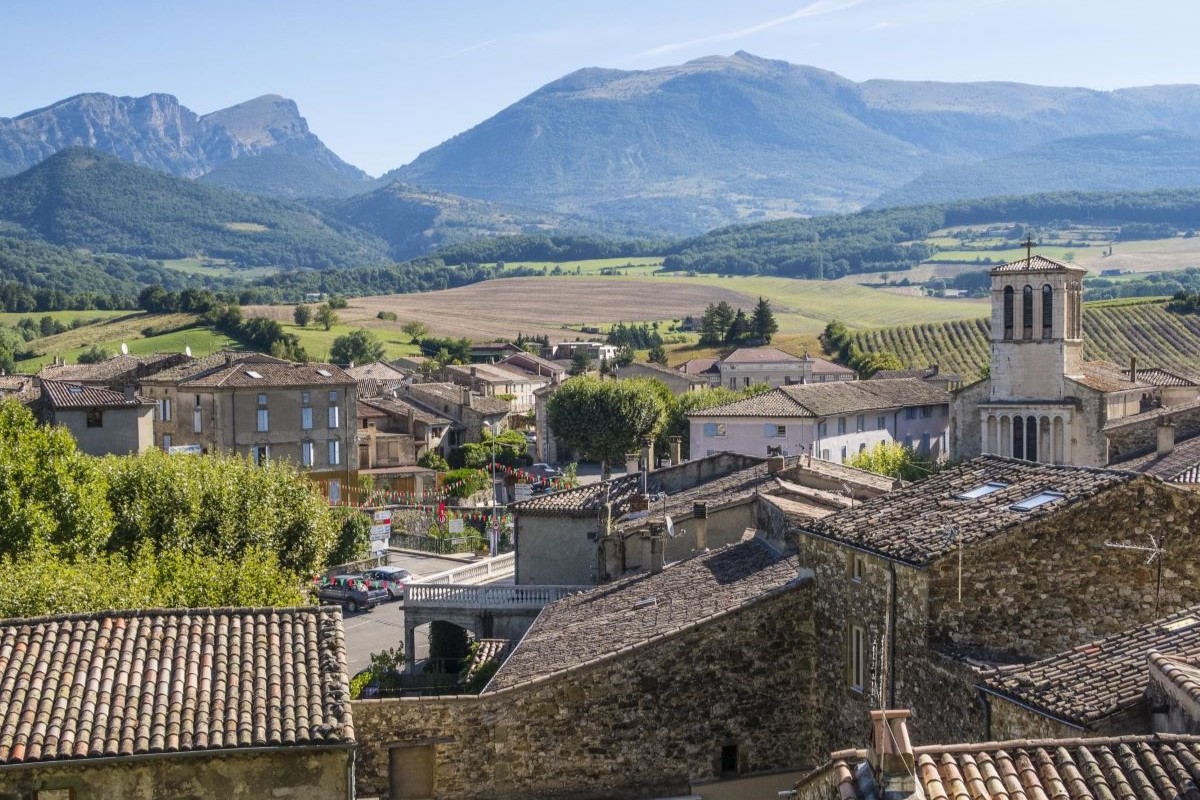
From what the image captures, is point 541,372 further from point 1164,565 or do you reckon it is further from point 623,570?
point 1164,565

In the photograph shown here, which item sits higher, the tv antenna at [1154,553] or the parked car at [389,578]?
the tv antenna at [1154,553]

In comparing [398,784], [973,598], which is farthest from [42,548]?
[973,598]

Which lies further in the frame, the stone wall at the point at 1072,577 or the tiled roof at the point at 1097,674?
the stone wall at the point at 1072,577

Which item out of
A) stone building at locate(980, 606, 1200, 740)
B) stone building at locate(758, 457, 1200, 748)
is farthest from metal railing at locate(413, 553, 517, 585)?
stone building at locate(980, 606, 1200, 740)

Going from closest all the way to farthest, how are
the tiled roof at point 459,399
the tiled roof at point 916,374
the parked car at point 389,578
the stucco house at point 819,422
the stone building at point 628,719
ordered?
the stone building at point 628,719 < the parked car at point 389,578 < the stucco house at point 819,422 < the tiled roof at point 459,399 < the tiled roof at point 916,374

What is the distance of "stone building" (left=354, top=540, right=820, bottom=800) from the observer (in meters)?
22.0

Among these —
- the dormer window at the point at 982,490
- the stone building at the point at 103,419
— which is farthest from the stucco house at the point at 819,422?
the dormer window at the point at 982,490

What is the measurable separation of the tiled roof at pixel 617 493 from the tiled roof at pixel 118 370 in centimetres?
5045

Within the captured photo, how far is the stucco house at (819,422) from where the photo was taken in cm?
8306

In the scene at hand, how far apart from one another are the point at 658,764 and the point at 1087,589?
6588 millimetres

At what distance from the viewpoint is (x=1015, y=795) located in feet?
39.2

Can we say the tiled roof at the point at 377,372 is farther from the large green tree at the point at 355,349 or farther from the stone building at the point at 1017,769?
the stone building at the point at 1017,769

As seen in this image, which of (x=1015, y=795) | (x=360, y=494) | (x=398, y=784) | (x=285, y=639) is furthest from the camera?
(x=360, y=494)

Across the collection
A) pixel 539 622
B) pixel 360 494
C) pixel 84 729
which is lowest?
pixel 360 494
